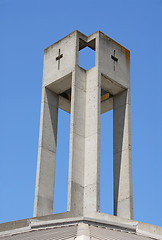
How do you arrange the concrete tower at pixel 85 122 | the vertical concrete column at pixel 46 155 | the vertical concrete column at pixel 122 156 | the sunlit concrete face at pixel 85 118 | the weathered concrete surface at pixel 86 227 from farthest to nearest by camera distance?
the vertical concrete column at pixel 46 155 → the vertical concrete column at pixel 122 156 → the sunlit concrete face at pixel 85 118 → the concrete tower at pixel 85 122 → the weathered concrete surface at pixel 86 227

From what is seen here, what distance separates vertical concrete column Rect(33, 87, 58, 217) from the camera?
75.0 feet

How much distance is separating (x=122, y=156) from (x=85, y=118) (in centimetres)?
288

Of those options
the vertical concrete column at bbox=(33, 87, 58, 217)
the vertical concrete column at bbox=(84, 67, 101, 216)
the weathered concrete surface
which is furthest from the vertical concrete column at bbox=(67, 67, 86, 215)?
the weathered concrete surface

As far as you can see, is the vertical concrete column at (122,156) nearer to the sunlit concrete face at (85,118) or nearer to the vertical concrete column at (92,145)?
the sunlit concrete face at (85,118)

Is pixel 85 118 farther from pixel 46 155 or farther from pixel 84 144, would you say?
pixel 46 155

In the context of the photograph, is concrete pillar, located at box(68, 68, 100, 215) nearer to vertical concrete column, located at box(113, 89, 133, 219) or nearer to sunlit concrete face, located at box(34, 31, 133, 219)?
sunlit concrete face, located at box(34, 31, 133, 219)

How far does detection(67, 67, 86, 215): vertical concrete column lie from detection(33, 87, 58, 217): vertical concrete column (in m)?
2.41

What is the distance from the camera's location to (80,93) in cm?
2367

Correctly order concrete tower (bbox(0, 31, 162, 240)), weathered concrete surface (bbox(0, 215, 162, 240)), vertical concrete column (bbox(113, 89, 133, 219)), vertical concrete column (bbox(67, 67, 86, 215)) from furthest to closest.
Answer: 1. vertical concrete column (bbox(113, 89, 133, 219))
2. concrete tower (bbox(0, 31, 162, 240))
3. vertical concrete column (bbox(67, 67, 86, 215))
4. weathered concrete surface (bbox(0, 215, 162, 240))

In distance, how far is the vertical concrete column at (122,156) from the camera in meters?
22.7

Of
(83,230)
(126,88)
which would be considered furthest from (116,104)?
(83,230)

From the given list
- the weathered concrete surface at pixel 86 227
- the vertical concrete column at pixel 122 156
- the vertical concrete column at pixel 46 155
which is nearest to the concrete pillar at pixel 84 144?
the vertical concrete column at pixel 122 156

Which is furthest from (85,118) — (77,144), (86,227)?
(86,227)

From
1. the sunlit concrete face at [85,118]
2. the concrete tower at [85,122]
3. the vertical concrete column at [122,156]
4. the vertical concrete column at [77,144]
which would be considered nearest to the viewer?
the vertical concrete column at [77,144]
